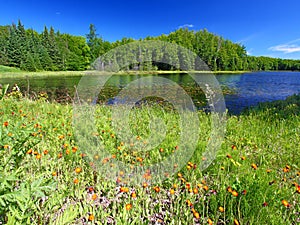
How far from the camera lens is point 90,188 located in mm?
1955

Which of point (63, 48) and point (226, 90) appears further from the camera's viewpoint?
point (63, 48)

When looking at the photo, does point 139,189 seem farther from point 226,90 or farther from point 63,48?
point 63,48

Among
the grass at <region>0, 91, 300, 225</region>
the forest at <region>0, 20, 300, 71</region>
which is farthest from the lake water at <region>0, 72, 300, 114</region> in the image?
the forest at <region>0, 20, 300, 71</region>

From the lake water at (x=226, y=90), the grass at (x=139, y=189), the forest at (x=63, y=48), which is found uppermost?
the forest at (x=63, y=48)

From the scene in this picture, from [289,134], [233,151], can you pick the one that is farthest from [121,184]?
[289,134]

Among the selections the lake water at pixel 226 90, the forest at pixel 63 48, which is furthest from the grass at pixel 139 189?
the forest at pixel 63 48

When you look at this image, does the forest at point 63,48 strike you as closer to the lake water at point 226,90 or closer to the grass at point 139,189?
the lake water at point 226,90

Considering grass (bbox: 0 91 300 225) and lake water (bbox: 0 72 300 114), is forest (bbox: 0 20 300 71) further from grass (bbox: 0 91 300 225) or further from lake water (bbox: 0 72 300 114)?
grass (bbox: 0 91 300 225)

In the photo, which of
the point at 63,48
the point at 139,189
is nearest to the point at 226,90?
the point at 139,189

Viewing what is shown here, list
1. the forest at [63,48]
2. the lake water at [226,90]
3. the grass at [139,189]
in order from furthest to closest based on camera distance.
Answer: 1. the forest at [63,48]
2. the lake water at [226,90]
3. the grass at [139,189]

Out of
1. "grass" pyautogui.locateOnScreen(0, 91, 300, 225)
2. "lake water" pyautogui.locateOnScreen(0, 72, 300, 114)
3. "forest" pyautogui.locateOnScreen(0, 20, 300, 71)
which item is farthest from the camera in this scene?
"forest" pyautogui.locateOnScreen(0, 20, 300, 71)

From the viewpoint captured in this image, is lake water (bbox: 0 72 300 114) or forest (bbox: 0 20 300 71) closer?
lake water (bbox: 0 72 300 114)

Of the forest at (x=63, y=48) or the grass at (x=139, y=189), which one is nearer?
the grass at (x=139, y=189)

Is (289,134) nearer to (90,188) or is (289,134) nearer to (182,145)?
(182,145)
